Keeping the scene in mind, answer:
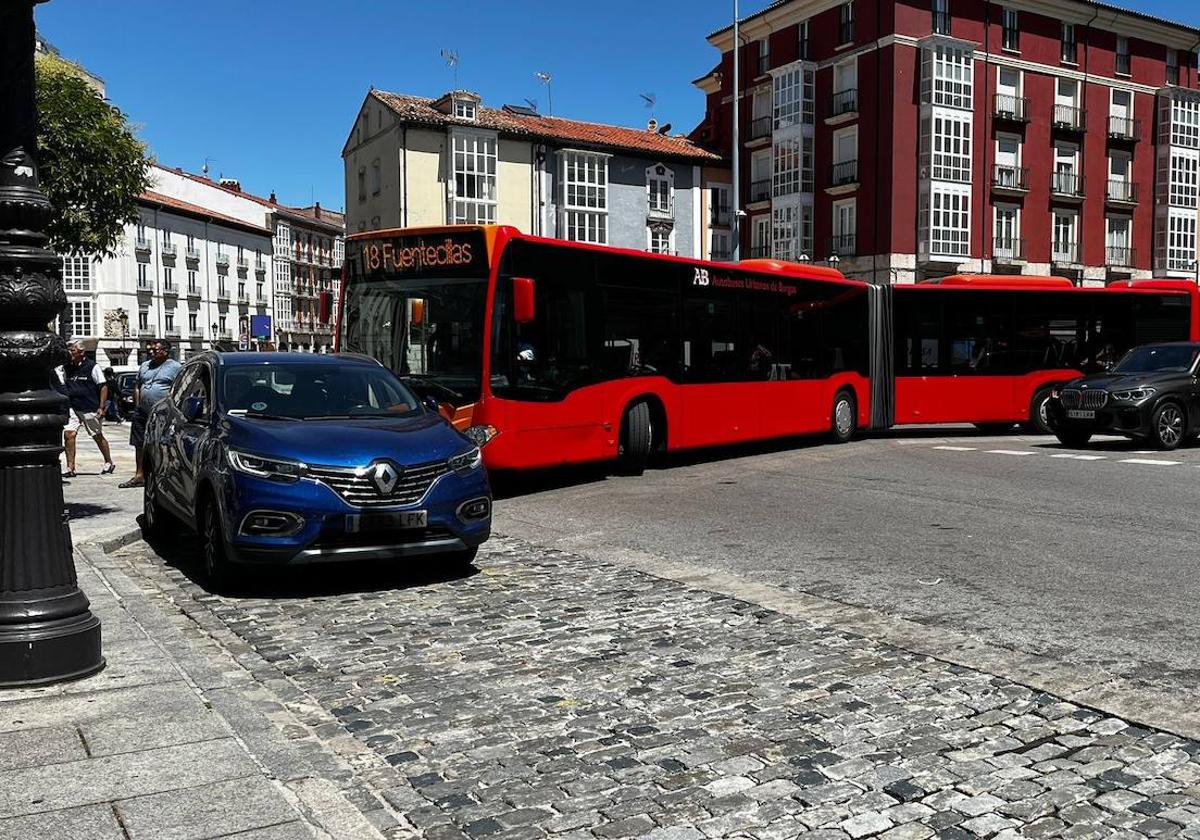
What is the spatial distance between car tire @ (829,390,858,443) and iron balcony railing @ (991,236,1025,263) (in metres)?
31.8

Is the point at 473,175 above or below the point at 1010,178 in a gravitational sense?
above

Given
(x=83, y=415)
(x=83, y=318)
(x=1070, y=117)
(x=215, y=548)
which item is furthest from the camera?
(x=83, y=318)

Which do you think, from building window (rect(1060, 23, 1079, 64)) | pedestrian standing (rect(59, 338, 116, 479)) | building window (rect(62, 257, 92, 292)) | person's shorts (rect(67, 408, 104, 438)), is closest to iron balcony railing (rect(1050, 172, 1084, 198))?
building window (rect(1060, 23, 1079, 64))

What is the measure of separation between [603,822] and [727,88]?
55906 millimetres

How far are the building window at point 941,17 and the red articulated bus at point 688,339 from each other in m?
27.4

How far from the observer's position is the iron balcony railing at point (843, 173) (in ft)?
155

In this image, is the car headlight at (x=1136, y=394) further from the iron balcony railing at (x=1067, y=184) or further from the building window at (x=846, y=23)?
the iron balcony railing at (x=1067, y=184)

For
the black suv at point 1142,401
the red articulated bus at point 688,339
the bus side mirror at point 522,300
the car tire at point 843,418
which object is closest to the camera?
the bus side mirror at point 522,300

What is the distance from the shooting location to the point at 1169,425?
56.1ft

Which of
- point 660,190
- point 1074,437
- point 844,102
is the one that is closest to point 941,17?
point 844,102

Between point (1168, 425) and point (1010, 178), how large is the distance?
3416cm

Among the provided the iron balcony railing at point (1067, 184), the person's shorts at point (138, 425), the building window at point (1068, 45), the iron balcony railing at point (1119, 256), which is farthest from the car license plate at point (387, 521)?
the iron balcony railing at point (1119, 256)

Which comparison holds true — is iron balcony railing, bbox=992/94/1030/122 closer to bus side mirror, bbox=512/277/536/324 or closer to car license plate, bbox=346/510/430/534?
bus side mirror, bbox=512/277/536/324

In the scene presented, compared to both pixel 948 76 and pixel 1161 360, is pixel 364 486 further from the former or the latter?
pixel 948 76
